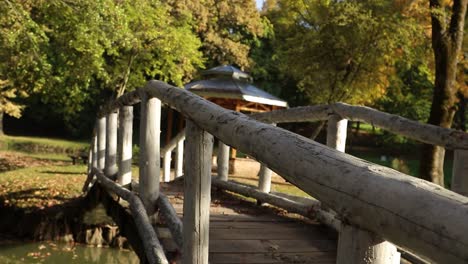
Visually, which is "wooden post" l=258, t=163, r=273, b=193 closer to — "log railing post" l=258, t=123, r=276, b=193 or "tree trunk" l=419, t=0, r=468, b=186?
"log railing post" l=258, t=123, r=276, b=193

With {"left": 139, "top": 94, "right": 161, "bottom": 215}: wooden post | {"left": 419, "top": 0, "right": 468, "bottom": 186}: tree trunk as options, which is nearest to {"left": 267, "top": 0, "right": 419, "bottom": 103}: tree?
{"left": 419, "top": 0, "right": 468, "bottom": 186}: tree trunk

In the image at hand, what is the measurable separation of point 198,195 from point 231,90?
13.4 m

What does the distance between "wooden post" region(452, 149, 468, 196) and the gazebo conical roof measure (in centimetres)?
1216

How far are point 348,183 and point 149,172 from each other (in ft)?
9.81

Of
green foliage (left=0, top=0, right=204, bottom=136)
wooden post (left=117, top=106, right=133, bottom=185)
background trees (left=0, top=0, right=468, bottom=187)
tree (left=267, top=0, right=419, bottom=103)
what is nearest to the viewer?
wooden post (left=117, top=106, right=133, bottom=185)

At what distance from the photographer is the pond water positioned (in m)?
9.53

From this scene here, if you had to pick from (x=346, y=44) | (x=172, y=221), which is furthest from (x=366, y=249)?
(x=346, y=44)

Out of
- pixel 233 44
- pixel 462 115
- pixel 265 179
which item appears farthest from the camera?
pixel 462 115

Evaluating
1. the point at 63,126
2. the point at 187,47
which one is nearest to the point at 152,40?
the point at 187,47

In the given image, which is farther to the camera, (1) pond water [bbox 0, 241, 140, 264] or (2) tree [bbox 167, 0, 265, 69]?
(2) tree [bbox 167, 0, 265, 69]

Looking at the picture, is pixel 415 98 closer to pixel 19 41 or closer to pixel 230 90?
pixel 230 90

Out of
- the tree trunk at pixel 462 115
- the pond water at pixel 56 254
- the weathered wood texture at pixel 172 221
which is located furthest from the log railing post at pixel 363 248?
the tree trunk at pixel 462 115

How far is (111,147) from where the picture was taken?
6340 mm

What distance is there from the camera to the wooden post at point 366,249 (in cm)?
121
